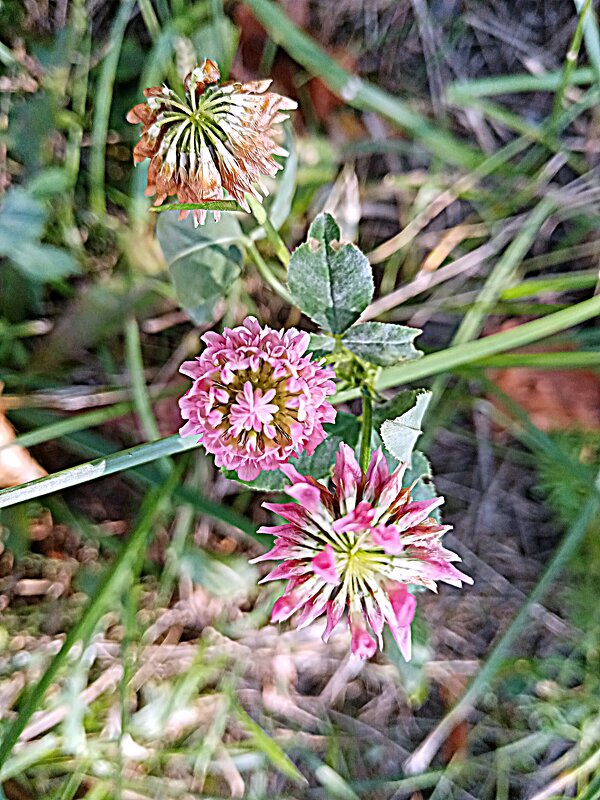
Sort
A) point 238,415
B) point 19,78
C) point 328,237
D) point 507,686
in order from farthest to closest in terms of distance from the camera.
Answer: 1. point 507,686
2. point 19,78
3. point 328,237
4. point 238,415

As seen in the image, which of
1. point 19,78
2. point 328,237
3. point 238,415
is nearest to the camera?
point 238,415

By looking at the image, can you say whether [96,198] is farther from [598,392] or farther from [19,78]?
[598,392]

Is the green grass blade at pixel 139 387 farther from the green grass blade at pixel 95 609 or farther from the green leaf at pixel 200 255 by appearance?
the green leaf at pixel 200 255

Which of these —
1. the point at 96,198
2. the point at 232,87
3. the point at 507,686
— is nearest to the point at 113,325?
the point at 96,198

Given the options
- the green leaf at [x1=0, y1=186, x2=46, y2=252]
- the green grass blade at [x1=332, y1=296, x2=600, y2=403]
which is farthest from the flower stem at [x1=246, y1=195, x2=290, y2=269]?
the green leaf at [x1=0, y1=186, x2=46, y2=252]

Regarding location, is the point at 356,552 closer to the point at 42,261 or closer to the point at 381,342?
the point at 381,342

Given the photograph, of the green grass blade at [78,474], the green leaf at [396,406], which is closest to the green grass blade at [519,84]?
the green leaf at [396,406]
